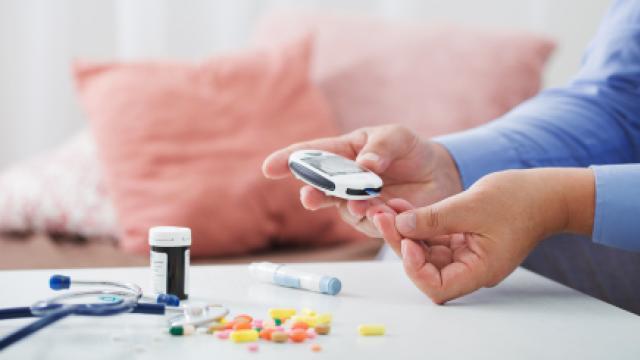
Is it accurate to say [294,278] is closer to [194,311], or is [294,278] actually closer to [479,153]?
[194,311]

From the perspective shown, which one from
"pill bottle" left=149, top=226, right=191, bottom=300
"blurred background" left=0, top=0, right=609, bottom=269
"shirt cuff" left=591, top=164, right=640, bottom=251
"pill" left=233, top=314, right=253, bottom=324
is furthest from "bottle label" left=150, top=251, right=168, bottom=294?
"blurred background" left=0, top=0, right=609, bottom=269

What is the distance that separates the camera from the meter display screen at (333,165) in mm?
794

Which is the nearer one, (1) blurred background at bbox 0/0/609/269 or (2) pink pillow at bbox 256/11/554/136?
(1) blurred background at bbox 0/0/609/269

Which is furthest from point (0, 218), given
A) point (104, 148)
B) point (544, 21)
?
point (544, 21)

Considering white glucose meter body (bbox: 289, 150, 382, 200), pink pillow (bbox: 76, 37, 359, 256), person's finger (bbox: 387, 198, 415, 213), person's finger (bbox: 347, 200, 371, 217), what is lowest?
pink pillow (bbox: 76, 37, 359, 256)

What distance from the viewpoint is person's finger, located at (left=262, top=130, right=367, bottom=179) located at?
0.87m

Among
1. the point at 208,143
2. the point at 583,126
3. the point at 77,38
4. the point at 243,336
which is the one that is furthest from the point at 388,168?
the point at 77,38

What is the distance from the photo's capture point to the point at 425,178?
3.22 ft

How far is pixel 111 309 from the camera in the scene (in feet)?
2.01

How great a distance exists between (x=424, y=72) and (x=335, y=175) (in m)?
0.98

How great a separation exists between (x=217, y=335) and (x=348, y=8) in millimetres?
1717

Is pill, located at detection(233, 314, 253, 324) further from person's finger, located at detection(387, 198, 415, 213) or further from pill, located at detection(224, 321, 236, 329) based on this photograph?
person's finger, located at detection(387, 198, 415, 213)

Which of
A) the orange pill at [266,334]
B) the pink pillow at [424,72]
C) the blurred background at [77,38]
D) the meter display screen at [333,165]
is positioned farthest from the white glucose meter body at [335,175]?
the blurred background at [77,38]

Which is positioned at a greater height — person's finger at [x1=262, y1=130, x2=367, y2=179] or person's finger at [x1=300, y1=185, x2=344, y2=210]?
person's finger at [x1=262, y1=130, x2=367, y2=179]
